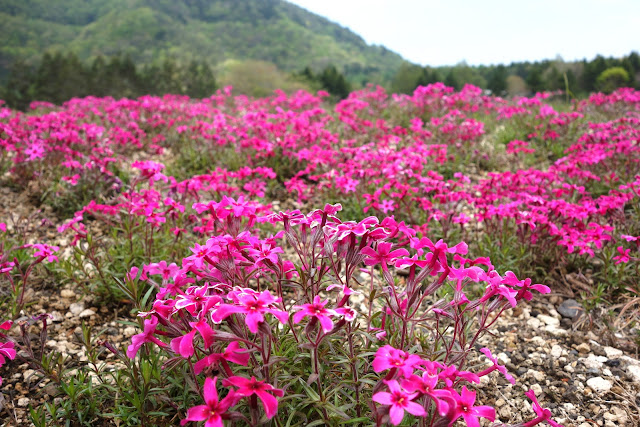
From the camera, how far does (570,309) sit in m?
3.40

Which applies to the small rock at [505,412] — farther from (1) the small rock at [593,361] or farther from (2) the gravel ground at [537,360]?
(1) the small rock at [593,361]

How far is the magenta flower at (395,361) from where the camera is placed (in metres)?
1.29

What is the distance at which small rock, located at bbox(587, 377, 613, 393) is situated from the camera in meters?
2.50

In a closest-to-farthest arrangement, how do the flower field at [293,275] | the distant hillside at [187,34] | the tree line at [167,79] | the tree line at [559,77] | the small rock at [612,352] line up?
1. the flower field at [293,275]
2. the small rock at [612,352]
3. the tree line at [167,79]
4. the tree line at [559,77]
5. the distant hillside at [187,34]

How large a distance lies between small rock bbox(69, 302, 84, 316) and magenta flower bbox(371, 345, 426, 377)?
9.32ft

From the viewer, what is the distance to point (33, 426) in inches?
85.1

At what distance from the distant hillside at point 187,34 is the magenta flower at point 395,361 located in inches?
2565

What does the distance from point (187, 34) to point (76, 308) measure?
10618 centimetres

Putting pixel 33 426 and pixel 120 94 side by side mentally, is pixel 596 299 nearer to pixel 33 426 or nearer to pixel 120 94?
pixel 33 426

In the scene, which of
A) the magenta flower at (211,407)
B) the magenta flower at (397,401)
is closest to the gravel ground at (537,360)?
the magenta flower at (397,401)

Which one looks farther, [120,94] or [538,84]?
A: [538,84]

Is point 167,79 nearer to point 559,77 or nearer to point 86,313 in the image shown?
point 86,313

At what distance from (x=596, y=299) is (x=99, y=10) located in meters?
116

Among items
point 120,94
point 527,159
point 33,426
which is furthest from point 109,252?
point 120,94
